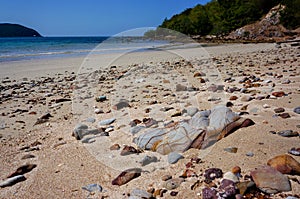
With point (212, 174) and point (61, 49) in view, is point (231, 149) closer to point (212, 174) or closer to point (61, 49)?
point (212, 174)

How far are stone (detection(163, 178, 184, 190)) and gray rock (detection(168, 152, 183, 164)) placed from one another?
0.84 feet

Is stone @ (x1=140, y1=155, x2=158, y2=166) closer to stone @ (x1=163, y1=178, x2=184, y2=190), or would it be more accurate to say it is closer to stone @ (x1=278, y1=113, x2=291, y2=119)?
stone @ (x1=163, y1=178, x2=184, y2=190)

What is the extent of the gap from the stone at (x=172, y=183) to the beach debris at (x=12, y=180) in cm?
124

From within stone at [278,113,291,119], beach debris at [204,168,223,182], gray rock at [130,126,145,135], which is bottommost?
gray rock at [130,126,145,135]

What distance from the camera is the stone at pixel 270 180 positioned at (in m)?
1.57

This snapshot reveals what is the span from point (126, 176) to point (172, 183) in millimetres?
389

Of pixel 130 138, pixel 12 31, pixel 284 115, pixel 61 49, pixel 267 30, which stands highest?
pixel 12 31

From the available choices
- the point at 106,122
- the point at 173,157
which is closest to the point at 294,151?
the point at 173,157

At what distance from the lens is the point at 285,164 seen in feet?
5.72

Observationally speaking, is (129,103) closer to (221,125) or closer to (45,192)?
(221,125)

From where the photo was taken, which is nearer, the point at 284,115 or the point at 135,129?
the point at 284,115

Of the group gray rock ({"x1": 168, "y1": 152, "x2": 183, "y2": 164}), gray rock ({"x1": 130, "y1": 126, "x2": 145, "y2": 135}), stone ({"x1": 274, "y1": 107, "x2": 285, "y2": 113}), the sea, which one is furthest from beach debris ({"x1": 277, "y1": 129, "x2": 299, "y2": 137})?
the sea

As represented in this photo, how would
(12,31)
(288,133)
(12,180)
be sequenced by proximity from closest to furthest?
(12,180) < (288,133) < (12,31)

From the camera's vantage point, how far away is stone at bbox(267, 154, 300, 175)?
1696 mm
